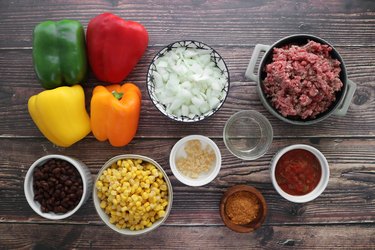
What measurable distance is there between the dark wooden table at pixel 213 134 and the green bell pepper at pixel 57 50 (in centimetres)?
13

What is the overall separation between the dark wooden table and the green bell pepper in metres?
0.13

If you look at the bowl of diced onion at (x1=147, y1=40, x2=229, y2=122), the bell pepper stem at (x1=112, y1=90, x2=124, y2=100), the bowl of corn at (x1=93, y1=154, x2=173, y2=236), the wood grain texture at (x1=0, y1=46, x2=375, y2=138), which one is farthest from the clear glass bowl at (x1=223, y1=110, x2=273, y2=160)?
the bell pepper stem at (x1=112, y1=90, x2=124, y2=100)

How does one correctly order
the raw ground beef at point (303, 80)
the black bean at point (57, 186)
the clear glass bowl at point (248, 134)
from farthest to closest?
the clear glass bowl at point (248, 134) → the black bean at point (57, 186) → the raw ground beef at point (303, 80)

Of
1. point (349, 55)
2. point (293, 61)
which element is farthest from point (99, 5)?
point (349, 55)

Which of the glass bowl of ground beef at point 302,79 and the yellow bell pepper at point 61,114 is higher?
the glass bowl of ground beef at point 302,79

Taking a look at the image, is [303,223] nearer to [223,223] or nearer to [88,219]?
[223,223]

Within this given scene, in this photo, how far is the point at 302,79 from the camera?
5.03 feet

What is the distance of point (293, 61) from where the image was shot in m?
1.54

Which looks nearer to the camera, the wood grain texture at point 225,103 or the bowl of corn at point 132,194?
the bowl of corn at point 132,194

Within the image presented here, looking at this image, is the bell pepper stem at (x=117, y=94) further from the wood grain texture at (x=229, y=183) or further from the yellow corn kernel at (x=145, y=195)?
the yellow corn kernel at (x=145, y=195)

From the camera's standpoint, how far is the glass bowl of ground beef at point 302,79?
1524mm

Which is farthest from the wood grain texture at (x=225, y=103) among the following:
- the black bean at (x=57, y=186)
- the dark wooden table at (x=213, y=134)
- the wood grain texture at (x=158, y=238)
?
the wood grain texture at (x=158, y=238)

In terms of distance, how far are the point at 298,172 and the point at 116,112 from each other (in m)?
0.73

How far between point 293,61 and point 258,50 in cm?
14
